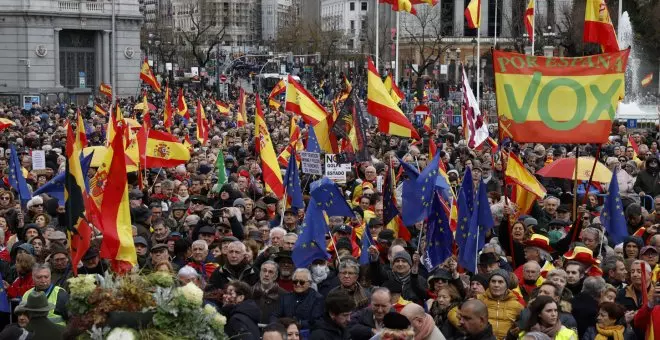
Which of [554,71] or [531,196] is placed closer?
[554,71]

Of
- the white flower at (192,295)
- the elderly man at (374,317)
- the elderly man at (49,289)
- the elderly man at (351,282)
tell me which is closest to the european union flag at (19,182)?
the elderly man at (49,289)

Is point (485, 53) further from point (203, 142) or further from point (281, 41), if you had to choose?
point (203, 142)

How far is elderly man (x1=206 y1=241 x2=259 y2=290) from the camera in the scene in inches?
488

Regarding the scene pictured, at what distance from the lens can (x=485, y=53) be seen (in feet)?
282

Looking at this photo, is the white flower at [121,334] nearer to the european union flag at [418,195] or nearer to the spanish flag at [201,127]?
the european union flag at [418,195]

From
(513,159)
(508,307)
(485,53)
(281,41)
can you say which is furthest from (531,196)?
(281,41)

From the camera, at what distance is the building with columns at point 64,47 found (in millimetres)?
61219

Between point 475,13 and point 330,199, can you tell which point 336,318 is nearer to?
point 330,199

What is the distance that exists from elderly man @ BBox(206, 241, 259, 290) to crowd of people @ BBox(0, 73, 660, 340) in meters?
0.01

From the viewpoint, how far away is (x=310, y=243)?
12.8 meters

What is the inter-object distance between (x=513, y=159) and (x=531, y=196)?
1.02 meters

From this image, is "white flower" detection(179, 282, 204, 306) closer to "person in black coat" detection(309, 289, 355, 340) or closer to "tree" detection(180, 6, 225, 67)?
"person in black coat" detection(309, 289, 355, 340)

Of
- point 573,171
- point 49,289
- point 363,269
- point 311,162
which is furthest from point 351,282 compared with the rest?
point 573,171

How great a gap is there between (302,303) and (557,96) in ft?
13.9
